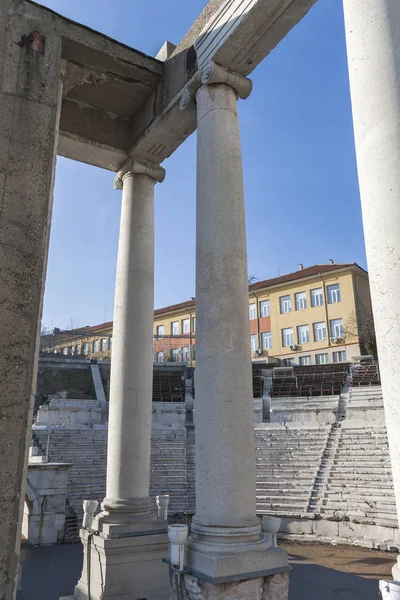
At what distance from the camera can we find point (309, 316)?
52625mm

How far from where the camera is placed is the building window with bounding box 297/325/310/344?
52812mm

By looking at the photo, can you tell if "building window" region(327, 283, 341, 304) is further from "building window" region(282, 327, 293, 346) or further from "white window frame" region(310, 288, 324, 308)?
"building window" region(282, 327, 293, 346)

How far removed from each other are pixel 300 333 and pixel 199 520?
48525mm

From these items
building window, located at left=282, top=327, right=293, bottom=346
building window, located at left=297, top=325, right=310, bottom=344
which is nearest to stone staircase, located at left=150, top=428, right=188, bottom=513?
building window, located at left=297, top=325, right=310, bottom=344

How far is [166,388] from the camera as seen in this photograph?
41.7m

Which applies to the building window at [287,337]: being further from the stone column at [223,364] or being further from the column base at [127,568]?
the stone column at [223,364]

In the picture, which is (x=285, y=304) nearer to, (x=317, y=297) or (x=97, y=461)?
(x=317, y=297)

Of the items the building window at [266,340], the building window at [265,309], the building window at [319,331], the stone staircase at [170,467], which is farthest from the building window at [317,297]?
the stone staircase at [170,467]

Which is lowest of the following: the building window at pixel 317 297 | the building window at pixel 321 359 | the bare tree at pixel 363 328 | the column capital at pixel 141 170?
the column capital at pixel 141 170

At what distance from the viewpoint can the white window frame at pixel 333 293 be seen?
2008 inches

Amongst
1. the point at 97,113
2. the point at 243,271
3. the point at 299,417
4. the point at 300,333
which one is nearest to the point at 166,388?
the point at 299,417

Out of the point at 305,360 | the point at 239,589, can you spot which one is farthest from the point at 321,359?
the point at 239,589

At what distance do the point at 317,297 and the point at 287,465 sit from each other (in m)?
30.4

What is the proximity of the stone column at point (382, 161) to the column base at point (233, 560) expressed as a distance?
248 centimetres
